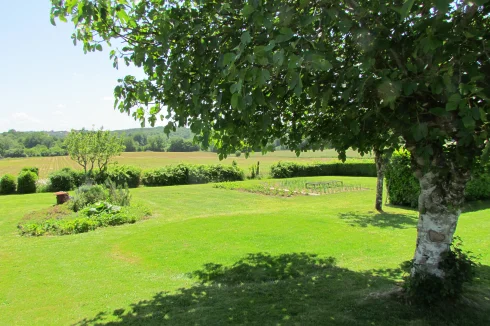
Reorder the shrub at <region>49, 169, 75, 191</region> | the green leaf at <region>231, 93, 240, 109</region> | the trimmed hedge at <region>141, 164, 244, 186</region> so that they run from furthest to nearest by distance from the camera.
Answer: the trimmed hedge at <region>141, 164, 244, 186</region>, the shrub at <region>49, 169, 75, 191</region>, the green leaf at <region>231, 93, 240, 109</region>

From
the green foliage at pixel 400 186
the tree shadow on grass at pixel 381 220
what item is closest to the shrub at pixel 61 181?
the tree shadow on grass at pixel 381 220

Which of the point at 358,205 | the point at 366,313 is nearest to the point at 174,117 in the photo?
the point at 366,313

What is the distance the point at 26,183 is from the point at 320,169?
83.6ft

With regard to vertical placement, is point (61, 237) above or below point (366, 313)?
below

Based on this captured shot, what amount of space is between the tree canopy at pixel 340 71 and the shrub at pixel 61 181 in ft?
75.9

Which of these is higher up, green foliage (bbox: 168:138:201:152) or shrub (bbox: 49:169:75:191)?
green foliage (bbox: 168:138:201:152)

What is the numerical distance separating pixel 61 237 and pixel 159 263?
494cm

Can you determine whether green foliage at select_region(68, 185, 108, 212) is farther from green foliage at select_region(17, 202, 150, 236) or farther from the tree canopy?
the tree canopy

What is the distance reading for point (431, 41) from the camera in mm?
2445

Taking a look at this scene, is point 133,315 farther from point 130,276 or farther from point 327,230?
point 327,230

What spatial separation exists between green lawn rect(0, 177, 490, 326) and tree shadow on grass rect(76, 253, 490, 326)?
0.01 metres

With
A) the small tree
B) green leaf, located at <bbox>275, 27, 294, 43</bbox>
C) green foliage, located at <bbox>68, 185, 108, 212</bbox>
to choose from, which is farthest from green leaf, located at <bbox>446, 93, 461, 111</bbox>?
the small tree

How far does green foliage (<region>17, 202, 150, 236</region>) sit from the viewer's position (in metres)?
11.1

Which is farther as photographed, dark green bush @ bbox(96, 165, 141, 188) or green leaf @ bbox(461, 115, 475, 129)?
dark green bush @ bbox(96, 165, 141, 188)
